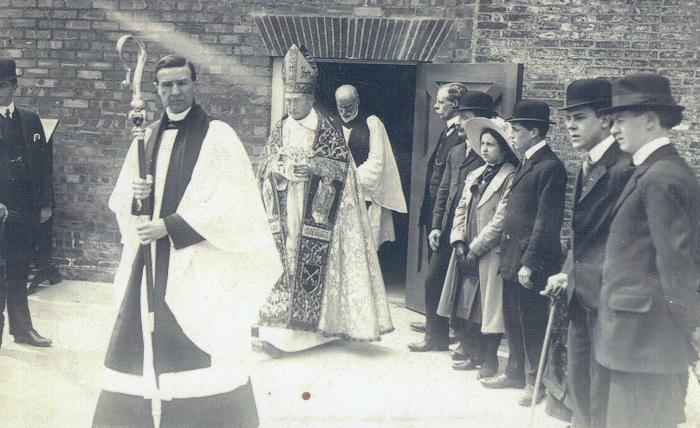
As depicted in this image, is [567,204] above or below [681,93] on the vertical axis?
below

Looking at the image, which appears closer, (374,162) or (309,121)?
(309,121)

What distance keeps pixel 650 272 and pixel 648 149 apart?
0.46 metres

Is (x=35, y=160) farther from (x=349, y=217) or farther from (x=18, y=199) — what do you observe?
(x=349, y=217)

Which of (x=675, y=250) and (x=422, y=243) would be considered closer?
(x=675, y=250)

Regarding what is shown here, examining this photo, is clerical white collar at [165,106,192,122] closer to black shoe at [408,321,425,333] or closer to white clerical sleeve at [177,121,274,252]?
white clerical sleeve at [177,121,274,252]

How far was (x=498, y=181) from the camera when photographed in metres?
5.09

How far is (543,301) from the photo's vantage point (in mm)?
4707

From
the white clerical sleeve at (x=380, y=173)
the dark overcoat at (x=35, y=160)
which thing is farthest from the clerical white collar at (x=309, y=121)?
the dark overcoat at (x=35, y=160)

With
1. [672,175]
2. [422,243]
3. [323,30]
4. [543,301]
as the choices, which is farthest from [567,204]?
[672,175]

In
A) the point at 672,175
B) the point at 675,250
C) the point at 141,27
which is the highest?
the point at 141,27

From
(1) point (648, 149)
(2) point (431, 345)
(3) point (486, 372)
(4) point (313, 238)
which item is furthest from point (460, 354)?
(1) point (648, 149)

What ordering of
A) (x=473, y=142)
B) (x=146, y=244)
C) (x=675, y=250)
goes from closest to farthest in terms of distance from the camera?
(x=675, y=250) → (x=146, y=244) → (x=473, y=142)

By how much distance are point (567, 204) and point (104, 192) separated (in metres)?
4.05

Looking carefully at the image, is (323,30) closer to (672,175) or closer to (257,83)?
(257,83)
